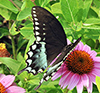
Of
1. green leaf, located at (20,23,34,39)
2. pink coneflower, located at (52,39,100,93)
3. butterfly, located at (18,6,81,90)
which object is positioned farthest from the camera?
green leaf, located at (20,23,34,39)

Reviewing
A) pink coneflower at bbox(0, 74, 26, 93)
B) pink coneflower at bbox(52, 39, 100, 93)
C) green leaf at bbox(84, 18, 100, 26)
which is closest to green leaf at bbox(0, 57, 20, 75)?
pink coneflower at bbox(0, 74, 26, 93)

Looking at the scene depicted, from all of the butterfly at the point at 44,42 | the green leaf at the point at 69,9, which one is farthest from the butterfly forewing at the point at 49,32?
the green leaf at the point at 69,9

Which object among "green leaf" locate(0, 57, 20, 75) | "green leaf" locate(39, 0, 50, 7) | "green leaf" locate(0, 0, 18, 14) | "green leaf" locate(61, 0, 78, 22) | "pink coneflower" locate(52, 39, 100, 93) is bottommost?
"pink coneflower" locate(52, 39, 100, 93)

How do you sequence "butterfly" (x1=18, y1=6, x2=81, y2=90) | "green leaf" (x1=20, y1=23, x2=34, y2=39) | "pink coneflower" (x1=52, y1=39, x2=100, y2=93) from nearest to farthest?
"pink coneflower" (x1=52, y1=39, x2=100, y2=93) < "butterfly" (x1=18, y1=6, x2=81, y2=90) < "green leaf" (x1=20, y1=23, x2=34, y2=39)

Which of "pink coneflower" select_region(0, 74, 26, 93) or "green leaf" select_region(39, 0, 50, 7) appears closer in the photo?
"pink coneflower" select_region(0, 74, 26, 93)

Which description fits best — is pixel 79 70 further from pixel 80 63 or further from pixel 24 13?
pixel 24 13

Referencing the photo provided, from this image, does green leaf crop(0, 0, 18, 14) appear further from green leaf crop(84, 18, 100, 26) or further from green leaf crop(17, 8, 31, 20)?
green leaf crop(84, 18, 100, 26)

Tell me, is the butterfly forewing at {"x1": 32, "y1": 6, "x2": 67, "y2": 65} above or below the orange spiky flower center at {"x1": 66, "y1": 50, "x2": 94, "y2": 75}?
above
